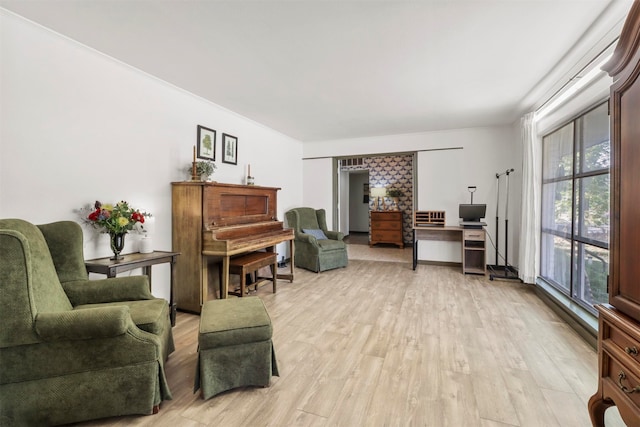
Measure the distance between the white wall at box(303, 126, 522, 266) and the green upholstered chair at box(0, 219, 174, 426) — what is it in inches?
→ 193

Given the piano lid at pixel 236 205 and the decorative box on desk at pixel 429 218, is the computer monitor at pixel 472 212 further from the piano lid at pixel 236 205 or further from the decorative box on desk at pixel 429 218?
the piano lid at pixel 236 205

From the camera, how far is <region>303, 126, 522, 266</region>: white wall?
491 cm

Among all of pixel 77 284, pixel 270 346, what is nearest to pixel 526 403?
pixel 270 346

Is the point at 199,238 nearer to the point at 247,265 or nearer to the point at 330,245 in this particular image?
the point at 247,265

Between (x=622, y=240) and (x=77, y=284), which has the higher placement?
(x=622, y=240)

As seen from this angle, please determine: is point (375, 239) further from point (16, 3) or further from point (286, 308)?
point (16, 3)

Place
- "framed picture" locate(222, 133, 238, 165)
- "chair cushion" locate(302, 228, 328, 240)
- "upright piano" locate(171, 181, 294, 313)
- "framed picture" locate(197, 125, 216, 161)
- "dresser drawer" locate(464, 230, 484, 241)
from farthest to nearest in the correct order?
"chair cushion" locate(302, 228, 328, 240), "dresser drawer" locate(464, 230, 484, 241), "framed picture" locate(222, 133, 238, 165), "framed picture" locate(197, 125, 216, 161), "upright piano" locate(171, 181, 294, 313)

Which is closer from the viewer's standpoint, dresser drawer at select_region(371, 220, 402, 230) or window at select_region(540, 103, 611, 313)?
window at select_region(540, 103, 611, 313)

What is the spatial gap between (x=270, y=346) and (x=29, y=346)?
1232 mm

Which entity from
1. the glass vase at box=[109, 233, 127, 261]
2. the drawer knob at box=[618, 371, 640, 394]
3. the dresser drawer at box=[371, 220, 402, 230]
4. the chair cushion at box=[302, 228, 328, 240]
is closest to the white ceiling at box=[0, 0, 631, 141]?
the glass vase at box=[109, 233, 127, 261]

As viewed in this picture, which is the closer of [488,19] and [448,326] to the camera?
[488,19]

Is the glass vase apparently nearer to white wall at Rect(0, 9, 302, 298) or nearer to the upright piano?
white wall at Rect(0, 9, 302, 298)

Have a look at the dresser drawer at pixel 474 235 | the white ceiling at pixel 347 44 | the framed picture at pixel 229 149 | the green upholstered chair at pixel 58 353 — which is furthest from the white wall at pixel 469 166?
the green upholstered chair at pixel 58 353

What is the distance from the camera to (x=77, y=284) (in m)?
2.01
